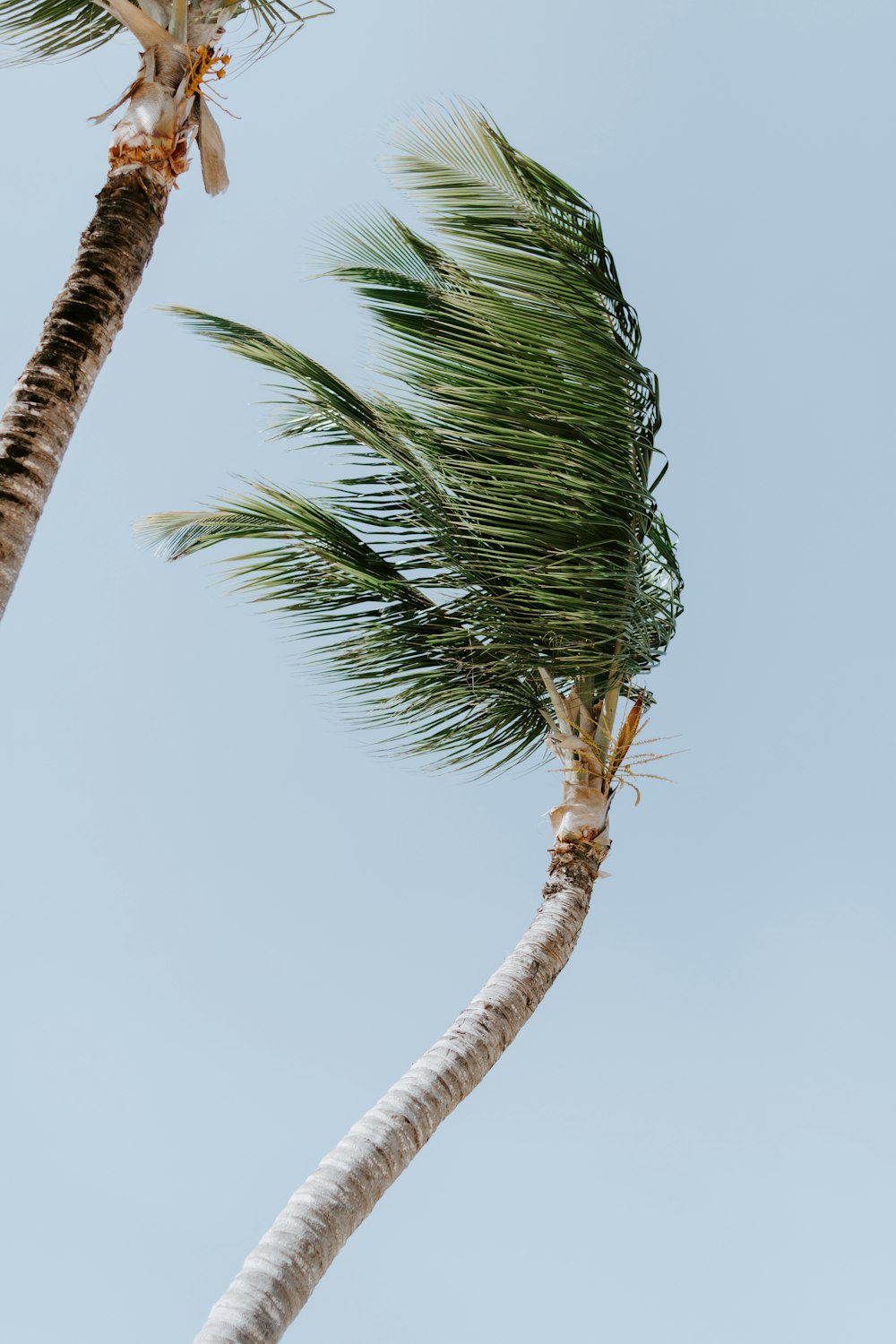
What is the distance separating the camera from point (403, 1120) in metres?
4.11

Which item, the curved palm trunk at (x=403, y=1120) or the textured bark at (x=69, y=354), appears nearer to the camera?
the textured bark at (x=69, y=354)

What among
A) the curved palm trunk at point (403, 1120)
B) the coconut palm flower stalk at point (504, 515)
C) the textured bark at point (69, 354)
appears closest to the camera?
the textured bark at point (69, 354)

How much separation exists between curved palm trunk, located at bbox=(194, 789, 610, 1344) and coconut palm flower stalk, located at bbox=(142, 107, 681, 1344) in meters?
0.02

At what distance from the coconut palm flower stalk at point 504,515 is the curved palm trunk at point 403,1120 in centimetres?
2

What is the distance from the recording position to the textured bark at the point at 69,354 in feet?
10.6

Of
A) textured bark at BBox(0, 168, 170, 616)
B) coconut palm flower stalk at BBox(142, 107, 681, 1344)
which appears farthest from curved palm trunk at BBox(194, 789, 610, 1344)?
textured bark at BBox(0, 168, 170, 616)

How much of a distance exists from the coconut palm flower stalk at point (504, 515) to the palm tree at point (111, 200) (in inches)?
36.0

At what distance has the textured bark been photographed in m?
3.22

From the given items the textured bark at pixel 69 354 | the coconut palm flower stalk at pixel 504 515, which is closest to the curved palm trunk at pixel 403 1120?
the coconut palm flower stalk at pixel 504 515

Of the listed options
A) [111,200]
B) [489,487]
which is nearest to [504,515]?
[489,487]

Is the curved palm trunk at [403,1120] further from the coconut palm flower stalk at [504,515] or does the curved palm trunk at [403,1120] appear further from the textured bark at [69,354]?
the textured bark at [69,354]

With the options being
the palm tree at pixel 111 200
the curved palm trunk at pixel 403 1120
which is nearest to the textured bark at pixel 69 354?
the palm tree at pixel 111 200

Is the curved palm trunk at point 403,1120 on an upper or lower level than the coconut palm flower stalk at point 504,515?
lower

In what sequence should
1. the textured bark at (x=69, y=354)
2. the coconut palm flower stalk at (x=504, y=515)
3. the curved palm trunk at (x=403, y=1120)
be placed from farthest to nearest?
the coconut palm flower stalk at (x=504, y=515), the curved palm trunk at (x=403, y=1120), the textured bark at (x=69, y=354)
